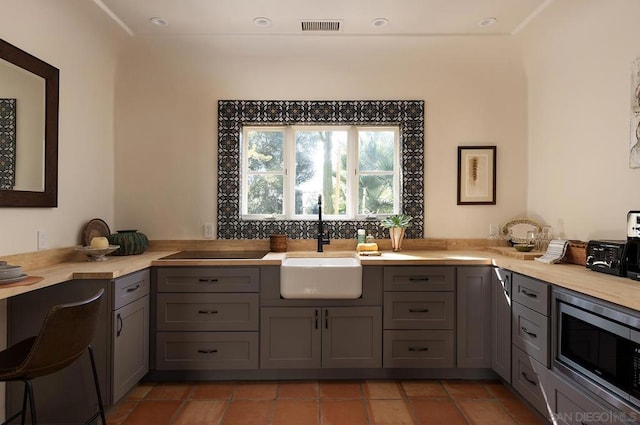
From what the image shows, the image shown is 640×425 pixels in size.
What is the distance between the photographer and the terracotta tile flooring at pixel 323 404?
2.21 meters

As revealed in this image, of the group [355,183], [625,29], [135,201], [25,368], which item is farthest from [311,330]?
[625,29]

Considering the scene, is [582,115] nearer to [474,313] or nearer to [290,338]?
[474,313]

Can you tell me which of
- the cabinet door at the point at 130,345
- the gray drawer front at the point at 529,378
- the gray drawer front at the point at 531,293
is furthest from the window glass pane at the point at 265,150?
the gray drawer front at the point at 529,378

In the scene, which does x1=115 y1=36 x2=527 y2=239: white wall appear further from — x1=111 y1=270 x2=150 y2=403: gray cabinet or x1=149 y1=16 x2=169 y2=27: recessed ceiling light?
x1=111 y1=270 x2=150 y2=403: gray cabinet

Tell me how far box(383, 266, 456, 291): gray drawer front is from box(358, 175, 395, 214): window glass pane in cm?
77

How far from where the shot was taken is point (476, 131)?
10.7 ft

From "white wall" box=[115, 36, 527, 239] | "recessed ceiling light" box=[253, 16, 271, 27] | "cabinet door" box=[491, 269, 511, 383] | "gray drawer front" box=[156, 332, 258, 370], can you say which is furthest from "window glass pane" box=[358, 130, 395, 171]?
"gray drawer front" box=[156, 332, 258, 370]

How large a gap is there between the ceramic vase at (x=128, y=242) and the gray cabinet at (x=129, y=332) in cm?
39

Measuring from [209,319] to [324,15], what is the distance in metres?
2.35

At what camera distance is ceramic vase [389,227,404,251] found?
3078 mm

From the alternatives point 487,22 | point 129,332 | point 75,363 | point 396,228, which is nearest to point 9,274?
point 75,363

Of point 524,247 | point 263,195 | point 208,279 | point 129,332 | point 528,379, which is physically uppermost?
point 263,195

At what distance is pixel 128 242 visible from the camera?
283 centimetres

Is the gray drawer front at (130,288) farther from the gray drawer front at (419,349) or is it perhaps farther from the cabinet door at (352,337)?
the gray drawer front at (419,349)
